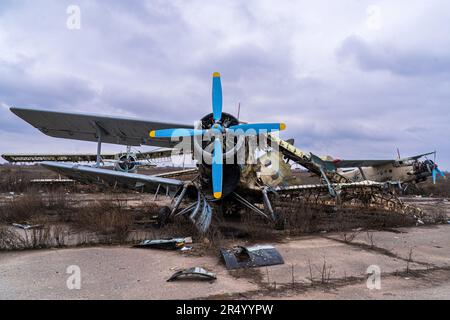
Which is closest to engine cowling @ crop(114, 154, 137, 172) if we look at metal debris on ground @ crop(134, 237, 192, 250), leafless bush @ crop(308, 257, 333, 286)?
metal debris on ground @ crop(134, 237, 192, 250)

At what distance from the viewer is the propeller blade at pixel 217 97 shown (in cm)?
819

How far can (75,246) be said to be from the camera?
691cm

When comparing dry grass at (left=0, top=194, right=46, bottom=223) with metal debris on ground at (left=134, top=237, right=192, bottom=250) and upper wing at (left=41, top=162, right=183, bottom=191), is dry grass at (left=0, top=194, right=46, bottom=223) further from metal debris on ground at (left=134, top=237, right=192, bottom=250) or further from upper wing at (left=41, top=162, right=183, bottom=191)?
metal debris on ground at (left=134, top=237, right=192, bottom=250)

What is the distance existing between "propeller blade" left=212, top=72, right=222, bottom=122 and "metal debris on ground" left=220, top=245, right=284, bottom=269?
3.62m

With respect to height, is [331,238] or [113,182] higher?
[113,182]

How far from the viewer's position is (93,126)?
10.8m

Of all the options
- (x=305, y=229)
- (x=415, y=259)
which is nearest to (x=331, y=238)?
(x=305, y=229)

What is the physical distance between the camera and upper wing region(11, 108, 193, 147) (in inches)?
391

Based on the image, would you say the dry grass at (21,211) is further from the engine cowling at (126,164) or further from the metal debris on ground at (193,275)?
the engine cowling at (126,164)

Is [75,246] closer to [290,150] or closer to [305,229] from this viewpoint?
[305,229]

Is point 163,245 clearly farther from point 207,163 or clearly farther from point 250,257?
point 207,163

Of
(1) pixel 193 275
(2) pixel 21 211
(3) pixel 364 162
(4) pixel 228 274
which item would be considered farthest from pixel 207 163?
(3) pixel 364 162

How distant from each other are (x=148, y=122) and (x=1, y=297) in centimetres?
663
